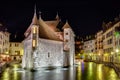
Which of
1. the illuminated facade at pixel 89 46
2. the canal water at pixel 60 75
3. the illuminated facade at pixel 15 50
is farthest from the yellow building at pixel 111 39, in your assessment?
the illuminated facade at pixel 89 46

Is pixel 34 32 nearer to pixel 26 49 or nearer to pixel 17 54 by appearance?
pixel 26 49

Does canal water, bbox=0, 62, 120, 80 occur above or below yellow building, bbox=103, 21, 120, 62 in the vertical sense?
below

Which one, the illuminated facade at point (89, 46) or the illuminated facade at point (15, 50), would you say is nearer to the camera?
the illuminated facade at point (15, 50)

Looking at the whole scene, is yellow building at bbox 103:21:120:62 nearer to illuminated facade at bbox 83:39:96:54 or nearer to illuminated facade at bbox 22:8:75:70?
illuminated facade at bbox 22:8:75:70

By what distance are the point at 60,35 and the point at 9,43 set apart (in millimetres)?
47122

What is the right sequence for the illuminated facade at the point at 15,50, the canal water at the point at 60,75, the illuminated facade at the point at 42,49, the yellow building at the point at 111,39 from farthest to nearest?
the illuminated facade at the point at 15,50
the yellow building at the point at 111,39
the illuminated facade at the point at 42,49
the canal water at the point at 60,75

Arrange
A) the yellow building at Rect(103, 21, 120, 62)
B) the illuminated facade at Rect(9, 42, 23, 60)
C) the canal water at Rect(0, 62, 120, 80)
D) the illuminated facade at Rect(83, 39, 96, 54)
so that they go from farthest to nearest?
the illuminated facade at Rect(83, 39, 96, 54), the illuminated facade at Rect(9, 42, 23, 60), the yellow building at Rect(103, 21, 120, 62), the canal water at Rect(0, 62, 120, 80)

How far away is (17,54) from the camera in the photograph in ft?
397

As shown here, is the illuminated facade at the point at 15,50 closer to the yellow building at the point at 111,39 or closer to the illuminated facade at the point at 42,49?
the yellow building at the point at 111,39

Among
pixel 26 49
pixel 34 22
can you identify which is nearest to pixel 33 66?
pixel 26 49

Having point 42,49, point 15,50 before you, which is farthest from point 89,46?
point 42,49

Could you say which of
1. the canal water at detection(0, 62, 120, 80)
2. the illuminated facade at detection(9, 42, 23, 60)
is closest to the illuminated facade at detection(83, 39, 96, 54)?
the illuminated facade at detection(9, 42, 23, 60)

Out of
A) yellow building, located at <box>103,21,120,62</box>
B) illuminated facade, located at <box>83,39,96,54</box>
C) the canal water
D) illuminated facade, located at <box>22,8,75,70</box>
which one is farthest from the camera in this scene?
illuminated facade, located at <box>83,39,96,54</box>

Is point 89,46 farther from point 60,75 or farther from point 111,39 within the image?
point 60,75
